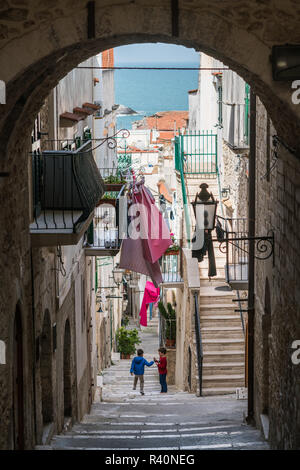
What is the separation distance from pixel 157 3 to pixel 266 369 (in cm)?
681

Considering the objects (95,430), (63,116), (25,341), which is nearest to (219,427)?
(95,430)

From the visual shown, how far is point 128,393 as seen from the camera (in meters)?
18.8

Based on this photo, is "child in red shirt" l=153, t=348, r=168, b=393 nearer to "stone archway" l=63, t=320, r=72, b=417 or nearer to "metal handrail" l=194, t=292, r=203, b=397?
"metal handrail" l=194, t=292, r=203, b=397

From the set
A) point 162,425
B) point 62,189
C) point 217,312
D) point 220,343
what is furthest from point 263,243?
point 217,312

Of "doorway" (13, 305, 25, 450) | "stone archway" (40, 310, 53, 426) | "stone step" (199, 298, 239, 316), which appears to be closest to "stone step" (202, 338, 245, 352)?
"stone step" (199, 298, 239, 316)

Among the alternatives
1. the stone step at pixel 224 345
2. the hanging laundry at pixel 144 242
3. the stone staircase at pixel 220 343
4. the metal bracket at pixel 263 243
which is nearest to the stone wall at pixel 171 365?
the stone staircase at pixel 220 343

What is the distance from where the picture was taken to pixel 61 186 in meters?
10.7

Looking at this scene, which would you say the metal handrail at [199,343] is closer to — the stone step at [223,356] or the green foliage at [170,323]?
the stone step at [223,356]

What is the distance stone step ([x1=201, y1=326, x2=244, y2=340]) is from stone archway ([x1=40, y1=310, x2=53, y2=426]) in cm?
665

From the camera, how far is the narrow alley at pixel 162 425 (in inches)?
394

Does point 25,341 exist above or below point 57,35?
below
